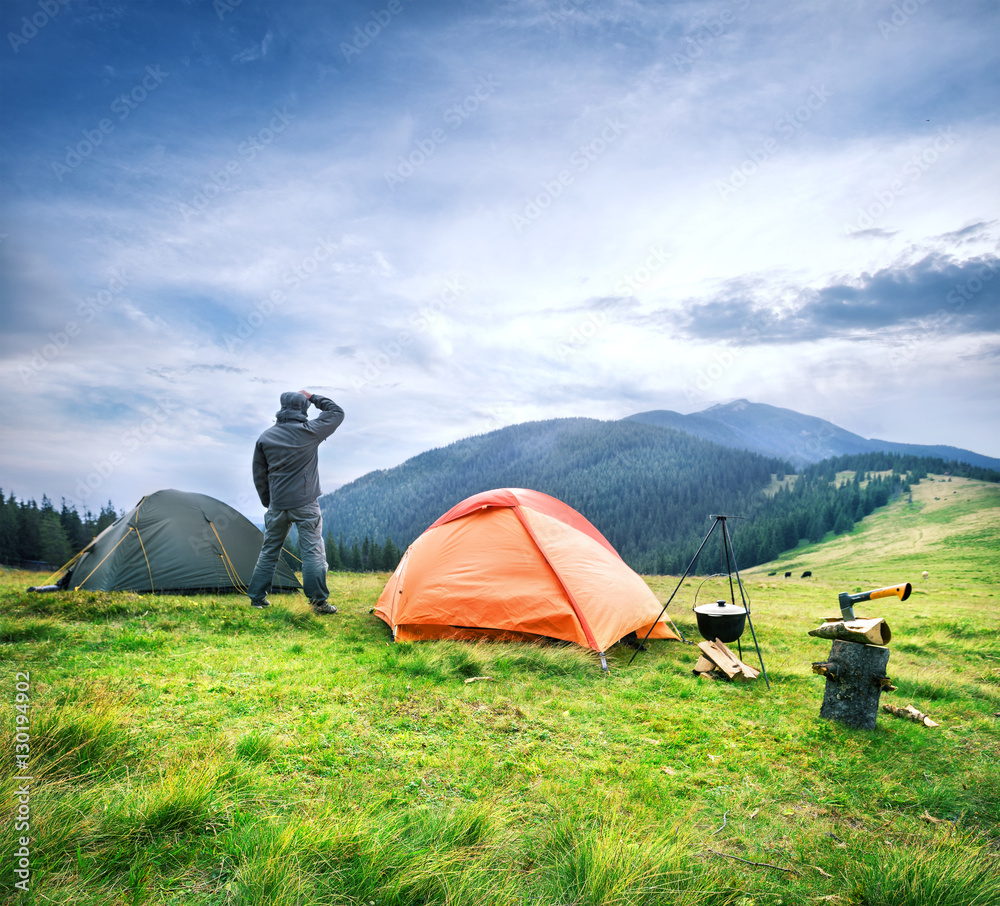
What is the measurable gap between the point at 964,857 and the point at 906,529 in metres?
110

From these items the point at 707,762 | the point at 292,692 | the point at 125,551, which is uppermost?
the point at 125,551

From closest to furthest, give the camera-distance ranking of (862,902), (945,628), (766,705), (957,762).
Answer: (862,902)
(957,762)
(766,705)
(945,628)

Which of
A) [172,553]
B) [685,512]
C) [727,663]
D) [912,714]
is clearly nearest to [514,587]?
[727,663]

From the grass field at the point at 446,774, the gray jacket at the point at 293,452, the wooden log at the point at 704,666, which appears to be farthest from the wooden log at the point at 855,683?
the gray jacket at the point at 293,452

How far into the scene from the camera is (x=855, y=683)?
5.82 meters

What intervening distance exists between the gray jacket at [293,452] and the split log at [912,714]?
9.23 metres

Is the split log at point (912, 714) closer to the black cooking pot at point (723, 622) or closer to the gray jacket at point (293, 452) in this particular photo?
the black cooking pot at point (723, 622)

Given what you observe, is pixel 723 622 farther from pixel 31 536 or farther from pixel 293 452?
pixel 31 536

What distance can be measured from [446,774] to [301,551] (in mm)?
6434

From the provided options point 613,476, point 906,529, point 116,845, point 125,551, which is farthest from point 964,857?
point 613,476

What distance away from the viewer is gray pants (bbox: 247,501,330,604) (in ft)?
30.9

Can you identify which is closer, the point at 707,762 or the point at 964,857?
the point at 964,857

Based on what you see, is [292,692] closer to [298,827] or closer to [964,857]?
[298,827]

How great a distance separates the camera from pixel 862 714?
19.0ft
